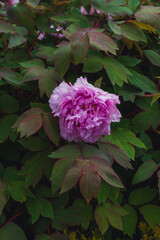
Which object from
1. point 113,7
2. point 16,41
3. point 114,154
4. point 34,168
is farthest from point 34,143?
point 113,7

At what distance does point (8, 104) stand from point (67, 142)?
0.32 m

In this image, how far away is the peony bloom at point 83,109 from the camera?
1.09m

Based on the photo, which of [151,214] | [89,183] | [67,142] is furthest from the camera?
[151,214]

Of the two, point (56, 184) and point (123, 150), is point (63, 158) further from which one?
point (123, 150)

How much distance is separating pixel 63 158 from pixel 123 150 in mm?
307

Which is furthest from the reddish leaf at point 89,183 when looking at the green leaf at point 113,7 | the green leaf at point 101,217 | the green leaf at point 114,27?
the green leaf at point 113,7

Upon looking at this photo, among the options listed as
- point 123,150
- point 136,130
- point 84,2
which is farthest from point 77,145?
point 84,2

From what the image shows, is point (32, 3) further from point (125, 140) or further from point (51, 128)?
point (125, 140)

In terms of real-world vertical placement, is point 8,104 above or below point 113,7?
below

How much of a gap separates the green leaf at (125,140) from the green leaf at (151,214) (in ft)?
1.02

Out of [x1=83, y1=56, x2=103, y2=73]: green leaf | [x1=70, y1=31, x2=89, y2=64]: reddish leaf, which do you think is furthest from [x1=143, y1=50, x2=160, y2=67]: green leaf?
[x1=70, y1=31, x2=89, y2=64]: reddish leaf

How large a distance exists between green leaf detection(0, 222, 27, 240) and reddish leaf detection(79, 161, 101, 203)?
443 mm

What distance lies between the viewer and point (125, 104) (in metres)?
1.53

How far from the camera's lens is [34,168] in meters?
1.21
